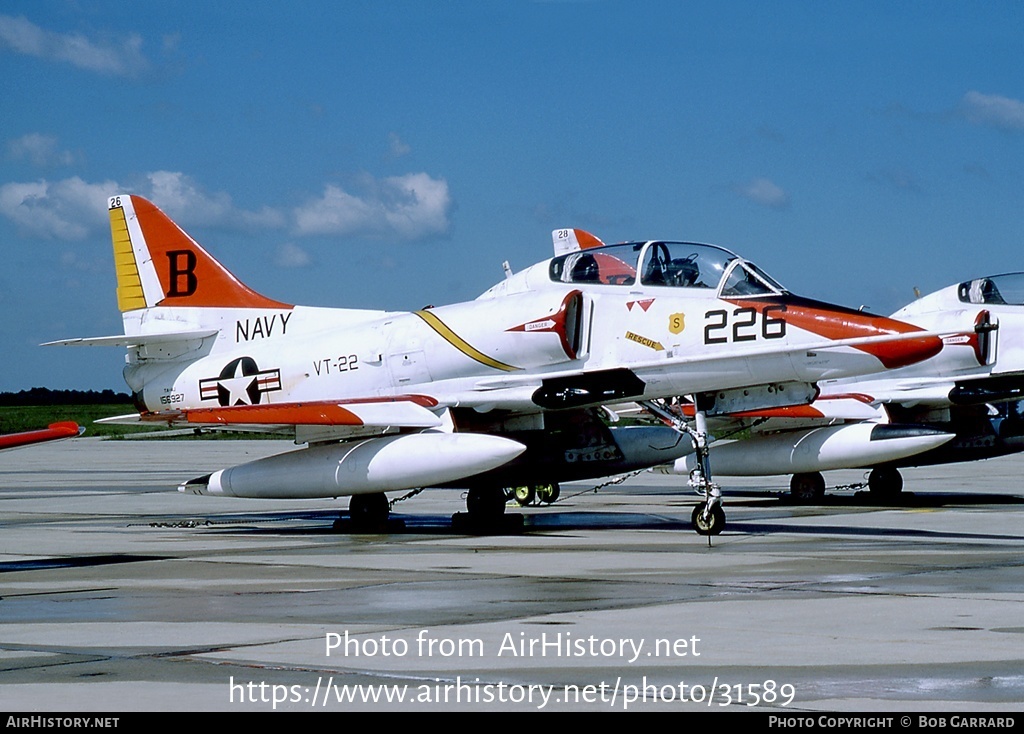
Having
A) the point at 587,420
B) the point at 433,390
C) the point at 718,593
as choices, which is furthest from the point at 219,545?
the point at 718,593

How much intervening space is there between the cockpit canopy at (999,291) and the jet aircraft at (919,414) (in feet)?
0.05

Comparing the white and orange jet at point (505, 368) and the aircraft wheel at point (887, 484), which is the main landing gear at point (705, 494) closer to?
the white and orange jet at point (505, 368)

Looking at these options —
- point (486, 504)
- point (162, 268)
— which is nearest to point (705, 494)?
point (486, 504)

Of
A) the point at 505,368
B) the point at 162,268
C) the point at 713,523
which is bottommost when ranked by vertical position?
the point at 713,523

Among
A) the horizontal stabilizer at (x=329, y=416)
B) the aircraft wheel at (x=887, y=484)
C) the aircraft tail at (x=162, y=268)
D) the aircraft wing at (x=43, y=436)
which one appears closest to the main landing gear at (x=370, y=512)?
the horizontal stabilizer at (x=329, y=416)

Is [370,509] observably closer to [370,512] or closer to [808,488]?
[370,512]

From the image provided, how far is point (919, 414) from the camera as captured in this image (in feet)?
66.9

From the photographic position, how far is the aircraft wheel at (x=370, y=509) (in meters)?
16.6

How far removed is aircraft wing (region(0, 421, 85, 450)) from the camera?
9.71 metres

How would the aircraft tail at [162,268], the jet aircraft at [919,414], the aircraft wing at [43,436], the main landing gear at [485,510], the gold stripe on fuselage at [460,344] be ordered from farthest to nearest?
the jet aircraft at [919,414], the aircraft tail at [162,268], the main landing gear at [485,510], the gold stripe on fuselage at [460,344], the aircraft wing at [43,436]

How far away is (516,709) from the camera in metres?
5.82

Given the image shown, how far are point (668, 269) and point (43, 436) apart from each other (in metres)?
7.32

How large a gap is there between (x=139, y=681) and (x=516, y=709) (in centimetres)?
185

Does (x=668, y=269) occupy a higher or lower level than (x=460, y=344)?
higher
